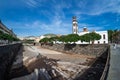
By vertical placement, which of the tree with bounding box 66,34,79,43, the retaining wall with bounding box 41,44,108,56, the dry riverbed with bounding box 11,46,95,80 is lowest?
the dry riverbed with bounding box 11,46,95,80

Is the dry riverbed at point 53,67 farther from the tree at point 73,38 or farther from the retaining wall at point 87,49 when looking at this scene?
the tree at point 73,38

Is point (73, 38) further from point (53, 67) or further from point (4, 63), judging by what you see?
A: point (4, 63)

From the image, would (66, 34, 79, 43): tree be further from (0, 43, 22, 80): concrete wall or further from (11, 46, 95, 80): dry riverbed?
(0, 43, 22, 80): concrete wall

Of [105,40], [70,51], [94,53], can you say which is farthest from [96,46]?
[105,40]

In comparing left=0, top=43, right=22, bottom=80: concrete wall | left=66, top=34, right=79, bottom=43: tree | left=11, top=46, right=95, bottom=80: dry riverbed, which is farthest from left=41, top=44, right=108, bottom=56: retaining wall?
left=0, top=43, right=22, bottom=80: concrete wall

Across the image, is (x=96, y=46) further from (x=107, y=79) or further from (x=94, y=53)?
(x=107, y=79)

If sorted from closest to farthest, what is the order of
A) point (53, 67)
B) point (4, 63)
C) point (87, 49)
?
point (4, 63) < point (53, 67) < point (87, 49)

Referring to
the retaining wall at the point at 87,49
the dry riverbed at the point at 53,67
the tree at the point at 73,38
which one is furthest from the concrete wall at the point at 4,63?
the tree at the point at 73,38

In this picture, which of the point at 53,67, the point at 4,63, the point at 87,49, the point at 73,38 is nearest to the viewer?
the point at 4,63

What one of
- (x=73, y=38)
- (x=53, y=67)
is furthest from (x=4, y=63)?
(x=73, y=38)

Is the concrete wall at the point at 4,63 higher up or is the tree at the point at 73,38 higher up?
the tree at the point at 73,38

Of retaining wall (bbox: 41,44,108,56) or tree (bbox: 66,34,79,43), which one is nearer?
retaining wall (bbox: 41,44,108,56)

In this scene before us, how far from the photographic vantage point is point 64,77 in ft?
69.0

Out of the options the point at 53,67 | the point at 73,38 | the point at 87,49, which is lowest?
the point at 53,67
